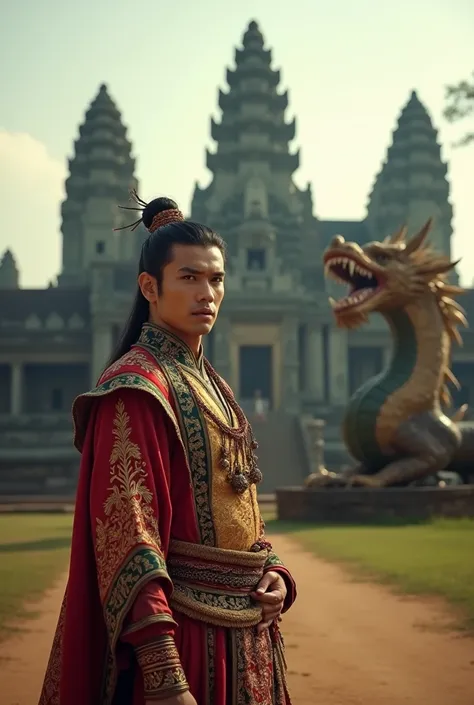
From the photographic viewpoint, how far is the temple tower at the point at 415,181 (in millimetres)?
45750

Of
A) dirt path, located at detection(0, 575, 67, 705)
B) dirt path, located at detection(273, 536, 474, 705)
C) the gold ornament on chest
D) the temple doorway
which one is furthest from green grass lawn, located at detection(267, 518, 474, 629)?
the temple doorway

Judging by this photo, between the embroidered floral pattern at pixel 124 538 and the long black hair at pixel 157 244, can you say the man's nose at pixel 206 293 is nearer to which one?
the long black hair at pixel 157 244

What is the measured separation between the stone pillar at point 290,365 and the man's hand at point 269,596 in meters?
33.2

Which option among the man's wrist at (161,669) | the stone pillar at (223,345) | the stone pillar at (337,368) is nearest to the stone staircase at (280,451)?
the stone pillar at (223,345)

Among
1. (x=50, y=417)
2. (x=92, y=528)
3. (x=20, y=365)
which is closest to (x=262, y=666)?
(x=92, y=528)

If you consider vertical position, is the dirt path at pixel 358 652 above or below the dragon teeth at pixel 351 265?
below

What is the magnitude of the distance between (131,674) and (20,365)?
3693cm

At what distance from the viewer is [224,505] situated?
2.63 m

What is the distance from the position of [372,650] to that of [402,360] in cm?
788

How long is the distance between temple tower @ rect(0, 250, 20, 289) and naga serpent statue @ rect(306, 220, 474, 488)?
45.6 m

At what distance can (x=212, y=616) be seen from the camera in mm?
2494

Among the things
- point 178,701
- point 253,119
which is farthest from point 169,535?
point 253,119

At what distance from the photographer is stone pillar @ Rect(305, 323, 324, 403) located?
3819 cm

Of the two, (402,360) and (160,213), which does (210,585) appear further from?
(402,360)
